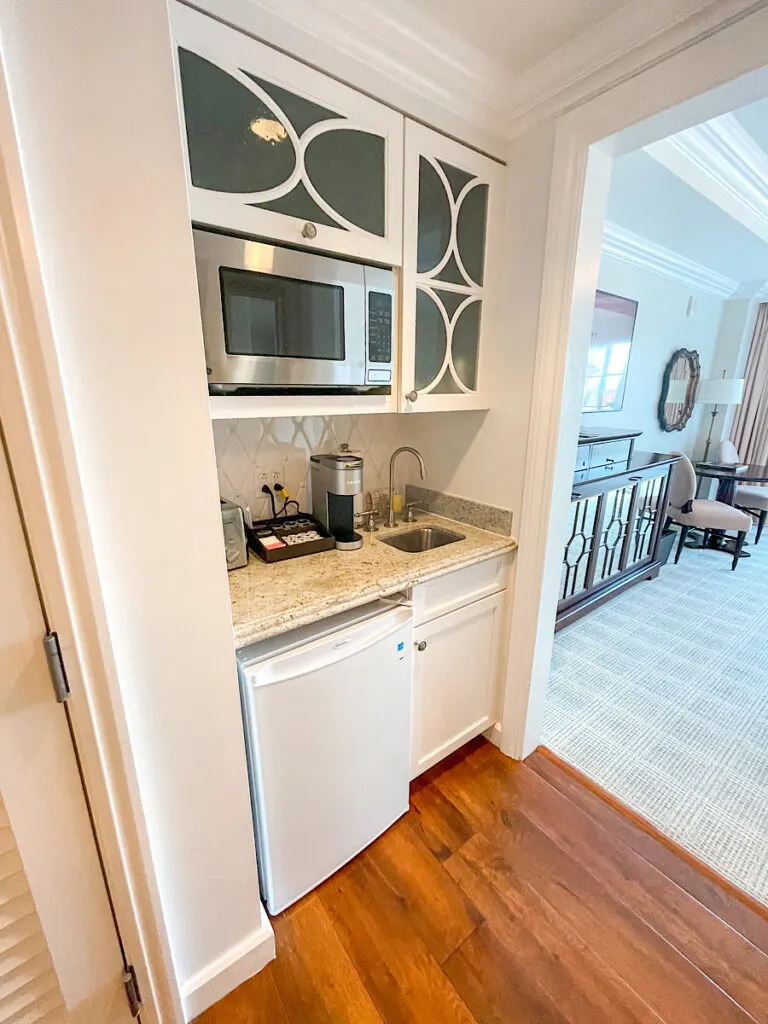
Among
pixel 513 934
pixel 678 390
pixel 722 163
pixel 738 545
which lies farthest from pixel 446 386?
pixel 678 390

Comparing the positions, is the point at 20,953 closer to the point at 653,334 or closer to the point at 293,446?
the point at 293,446

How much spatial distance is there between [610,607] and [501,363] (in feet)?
7.32

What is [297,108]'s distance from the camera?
1023 mm

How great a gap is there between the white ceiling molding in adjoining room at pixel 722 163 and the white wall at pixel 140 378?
187cm

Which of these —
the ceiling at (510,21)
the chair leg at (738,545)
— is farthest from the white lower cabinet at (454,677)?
the chair leg at (738,545)

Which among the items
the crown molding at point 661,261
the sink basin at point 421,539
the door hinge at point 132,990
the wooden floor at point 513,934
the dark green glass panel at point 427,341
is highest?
the crown molding at point 661,261

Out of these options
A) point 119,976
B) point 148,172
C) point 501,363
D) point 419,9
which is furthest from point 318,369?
point 119,976

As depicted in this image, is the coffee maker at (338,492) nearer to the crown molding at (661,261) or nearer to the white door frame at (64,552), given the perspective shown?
the white door frame at (64,552)

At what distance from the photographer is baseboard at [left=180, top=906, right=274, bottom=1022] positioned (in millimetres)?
1049

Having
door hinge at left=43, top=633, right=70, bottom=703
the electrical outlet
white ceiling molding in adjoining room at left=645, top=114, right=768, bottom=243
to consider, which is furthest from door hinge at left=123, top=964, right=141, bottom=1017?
white ceiling molding in adjoining room at left=645, top=114, right=768, bottom=243

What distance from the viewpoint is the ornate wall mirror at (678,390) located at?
3988 mm

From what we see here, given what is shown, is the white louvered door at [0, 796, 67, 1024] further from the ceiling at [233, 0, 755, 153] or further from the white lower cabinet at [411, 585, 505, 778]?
the ceiling at [233, 0, 755, 153]

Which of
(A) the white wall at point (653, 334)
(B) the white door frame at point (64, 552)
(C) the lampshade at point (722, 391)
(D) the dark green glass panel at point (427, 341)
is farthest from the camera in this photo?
(C) the lampshade at point (722, 391)

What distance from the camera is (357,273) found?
3.93 feet
